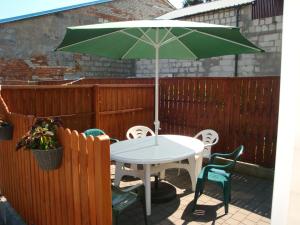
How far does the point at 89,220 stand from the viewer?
2.22 meters

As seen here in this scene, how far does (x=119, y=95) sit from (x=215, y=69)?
240 inches

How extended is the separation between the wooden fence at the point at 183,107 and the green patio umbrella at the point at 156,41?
108cm

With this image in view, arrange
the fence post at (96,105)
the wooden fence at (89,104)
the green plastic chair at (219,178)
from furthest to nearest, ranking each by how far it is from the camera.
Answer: the fence post at (96,105) → the wooden fence at (89,104) → the green plastic chair at (219,178)

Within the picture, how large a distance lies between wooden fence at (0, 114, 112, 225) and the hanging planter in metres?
0.07

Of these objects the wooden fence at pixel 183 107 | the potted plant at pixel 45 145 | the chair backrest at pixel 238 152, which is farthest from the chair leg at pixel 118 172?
the potted plant at pixel 45 145

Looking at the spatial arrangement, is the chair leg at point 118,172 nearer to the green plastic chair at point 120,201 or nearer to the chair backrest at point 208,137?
the green plastic chair at point 120,201

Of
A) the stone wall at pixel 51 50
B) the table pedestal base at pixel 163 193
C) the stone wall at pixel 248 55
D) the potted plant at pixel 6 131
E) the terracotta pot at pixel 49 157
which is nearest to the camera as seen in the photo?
the terracotta pot at pixel 49 157

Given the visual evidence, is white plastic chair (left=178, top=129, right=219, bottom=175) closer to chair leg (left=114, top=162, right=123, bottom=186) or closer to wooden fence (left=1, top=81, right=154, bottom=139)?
chair leg (left=114, top=162, right=123, bottom=186)

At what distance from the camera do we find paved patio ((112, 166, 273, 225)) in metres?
3.59

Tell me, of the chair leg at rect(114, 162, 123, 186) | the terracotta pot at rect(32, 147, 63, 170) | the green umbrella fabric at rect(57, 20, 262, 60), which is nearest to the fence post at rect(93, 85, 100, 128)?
the green umbrella fabric at rect(57, 20, 262, 60)

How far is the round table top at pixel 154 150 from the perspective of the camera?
11.7 ft

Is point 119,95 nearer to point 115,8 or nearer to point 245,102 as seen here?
point 245,102

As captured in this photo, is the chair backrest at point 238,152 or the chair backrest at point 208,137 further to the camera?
the chair backrest at point 208,137

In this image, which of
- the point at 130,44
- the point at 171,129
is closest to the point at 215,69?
the point at 171,129
